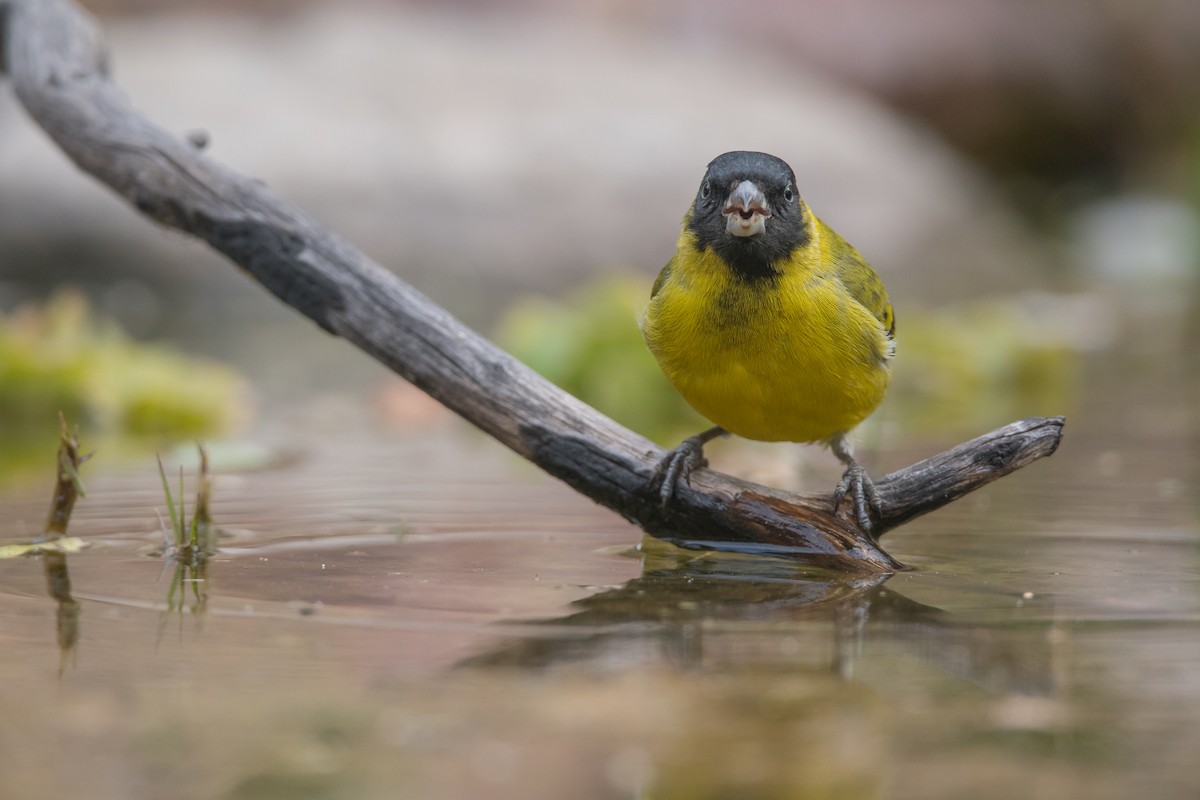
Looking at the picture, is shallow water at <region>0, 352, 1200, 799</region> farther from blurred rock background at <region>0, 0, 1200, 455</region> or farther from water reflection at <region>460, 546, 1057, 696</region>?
blurred rock background at <region>0, 0, 1200, 455</region>

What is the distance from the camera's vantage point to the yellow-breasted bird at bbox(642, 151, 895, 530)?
3611 mm

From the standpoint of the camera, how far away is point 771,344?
142 inches

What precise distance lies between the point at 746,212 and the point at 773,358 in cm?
37

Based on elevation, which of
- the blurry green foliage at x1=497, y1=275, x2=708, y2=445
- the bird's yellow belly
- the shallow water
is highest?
the blurry green foliage at x1=497, y1=275, x2=708, y2=445

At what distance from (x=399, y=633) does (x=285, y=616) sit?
29 cm

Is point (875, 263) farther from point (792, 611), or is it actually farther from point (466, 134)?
point (792, 611)

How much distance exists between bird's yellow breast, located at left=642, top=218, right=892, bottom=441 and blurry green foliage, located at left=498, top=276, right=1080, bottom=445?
2.08m

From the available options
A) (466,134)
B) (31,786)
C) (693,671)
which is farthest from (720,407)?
(466,134)

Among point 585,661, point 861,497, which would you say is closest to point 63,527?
point 585,661

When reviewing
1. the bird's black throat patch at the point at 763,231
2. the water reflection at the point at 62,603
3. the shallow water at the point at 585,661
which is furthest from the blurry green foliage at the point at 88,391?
the bird's black throat patch at the point at 763,231

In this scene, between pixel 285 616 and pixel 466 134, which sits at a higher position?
pixel 466 134

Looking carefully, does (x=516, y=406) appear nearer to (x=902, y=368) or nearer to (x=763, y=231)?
(x=763, y=231)

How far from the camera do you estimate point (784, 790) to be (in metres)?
2.06

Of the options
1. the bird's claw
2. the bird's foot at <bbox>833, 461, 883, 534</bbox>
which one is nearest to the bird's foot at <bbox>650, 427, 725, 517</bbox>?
the bird's claw
